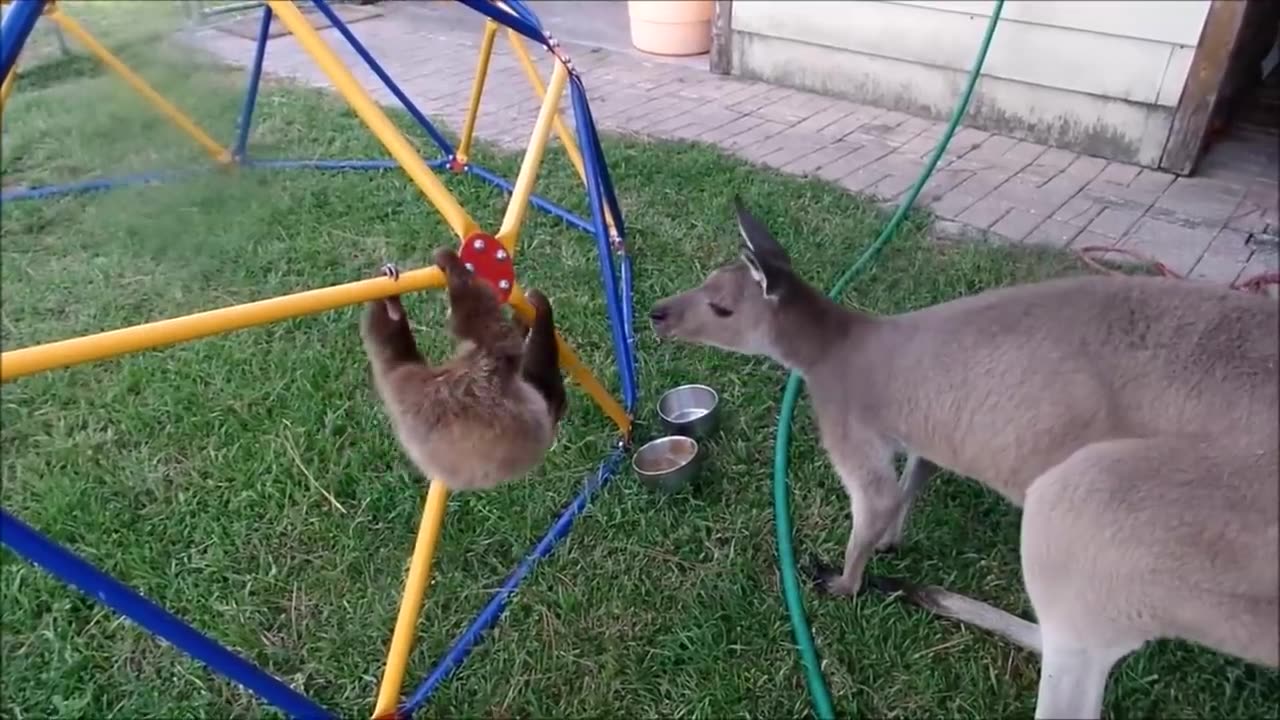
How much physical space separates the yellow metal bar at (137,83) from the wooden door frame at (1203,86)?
5148mm

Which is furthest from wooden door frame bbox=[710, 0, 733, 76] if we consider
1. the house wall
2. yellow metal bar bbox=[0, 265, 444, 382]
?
yellow metal bar bbox=[0, 265, 444, 382]

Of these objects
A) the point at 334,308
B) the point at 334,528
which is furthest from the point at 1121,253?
the point at 334,308

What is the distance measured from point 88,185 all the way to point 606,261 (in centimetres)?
189

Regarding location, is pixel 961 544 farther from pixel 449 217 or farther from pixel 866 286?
pixel 449 217

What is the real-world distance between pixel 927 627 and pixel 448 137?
14.6 ft

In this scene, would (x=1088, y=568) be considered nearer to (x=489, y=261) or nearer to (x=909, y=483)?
(x=909, y=483)

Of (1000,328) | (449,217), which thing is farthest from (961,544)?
(449,217)

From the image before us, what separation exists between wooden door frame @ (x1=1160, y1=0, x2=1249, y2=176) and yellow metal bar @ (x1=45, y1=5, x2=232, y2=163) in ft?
16.9

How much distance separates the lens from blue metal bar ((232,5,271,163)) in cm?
228

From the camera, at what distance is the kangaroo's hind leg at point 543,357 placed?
2.36 m

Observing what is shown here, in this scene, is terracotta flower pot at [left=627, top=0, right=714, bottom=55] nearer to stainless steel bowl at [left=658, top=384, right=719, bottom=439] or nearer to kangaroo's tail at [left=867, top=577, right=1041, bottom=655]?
stainless steel bowl at [left=658, top=384, right=719, bottom=439]

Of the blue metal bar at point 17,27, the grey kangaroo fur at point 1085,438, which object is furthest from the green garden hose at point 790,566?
the blue metal bar at point 17,27

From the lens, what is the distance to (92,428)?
335 cm

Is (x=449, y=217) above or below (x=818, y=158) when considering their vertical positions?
above
